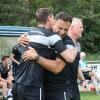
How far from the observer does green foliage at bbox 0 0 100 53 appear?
40.9m

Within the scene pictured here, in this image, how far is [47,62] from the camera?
6.02m

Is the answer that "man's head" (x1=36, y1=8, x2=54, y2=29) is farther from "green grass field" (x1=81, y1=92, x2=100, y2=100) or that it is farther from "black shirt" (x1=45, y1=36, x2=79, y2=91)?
"green grass field" (x1=81, y1=92, x2=100, y2=100)

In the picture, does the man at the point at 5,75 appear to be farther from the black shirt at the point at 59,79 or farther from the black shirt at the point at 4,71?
the black shirt at the point at 59,79

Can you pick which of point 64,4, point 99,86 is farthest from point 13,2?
point 99,86

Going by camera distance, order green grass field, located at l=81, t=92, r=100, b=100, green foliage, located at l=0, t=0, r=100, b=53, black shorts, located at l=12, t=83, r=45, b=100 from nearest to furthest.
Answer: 1. black shorts, located at l=12, t=83, r=45, b=100
2. green grass field, located at l=81, t=92, r=100, b=100
3. green foliage, located at l=0, t=0, r=100, b=53

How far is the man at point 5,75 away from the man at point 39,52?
7.97 metres

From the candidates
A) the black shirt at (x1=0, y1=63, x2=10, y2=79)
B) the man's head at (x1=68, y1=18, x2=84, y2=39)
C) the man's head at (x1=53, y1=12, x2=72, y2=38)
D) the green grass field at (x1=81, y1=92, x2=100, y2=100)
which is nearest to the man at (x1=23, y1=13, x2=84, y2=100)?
Result: the man's head at (x1=53, y1=12, x2=72, y2=38)

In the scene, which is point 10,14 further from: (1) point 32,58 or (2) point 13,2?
(1) point 32,58

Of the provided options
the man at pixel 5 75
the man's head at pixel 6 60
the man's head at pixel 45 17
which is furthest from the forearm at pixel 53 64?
the man's head at pixel 6 60

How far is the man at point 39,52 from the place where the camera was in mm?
6055

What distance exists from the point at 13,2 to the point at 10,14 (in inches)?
68.1

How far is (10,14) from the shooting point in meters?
41.5

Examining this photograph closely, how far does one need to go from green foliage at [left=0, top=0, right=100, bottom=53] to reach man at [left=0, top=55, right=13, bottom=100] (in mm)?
25359

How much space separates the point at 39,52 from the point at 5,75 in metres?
9.01
